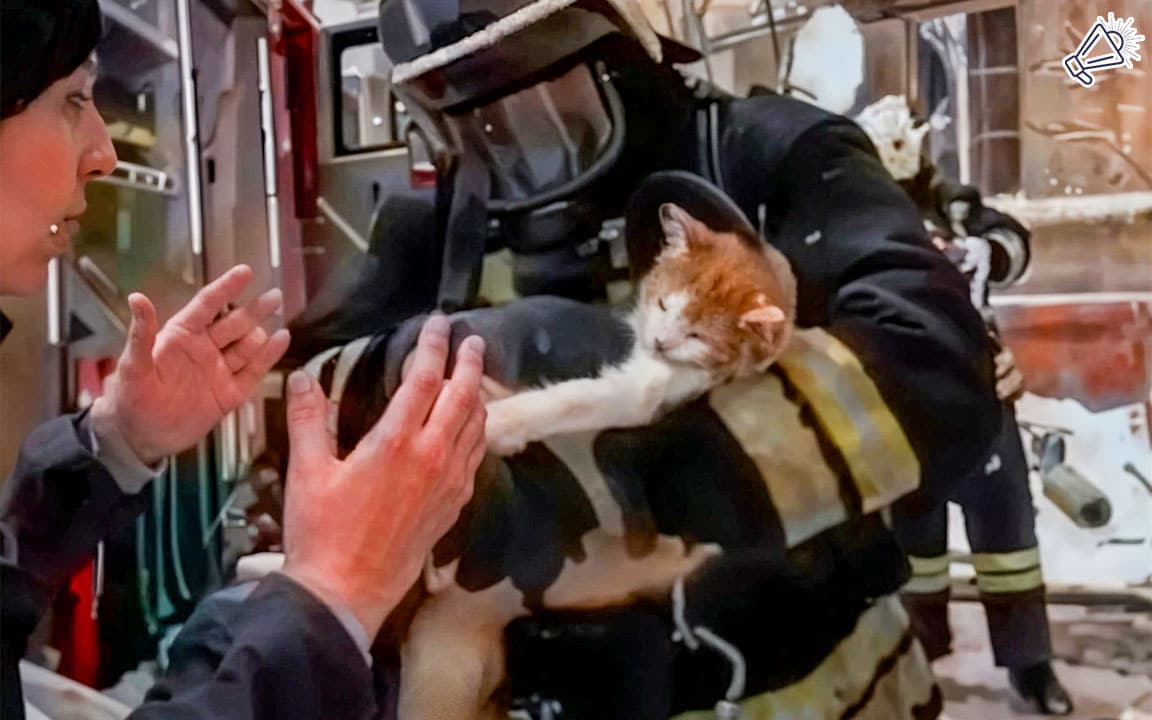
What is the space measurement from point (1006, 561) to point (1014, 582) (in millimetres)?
16

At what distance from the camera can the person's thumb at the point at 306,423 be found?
831mm

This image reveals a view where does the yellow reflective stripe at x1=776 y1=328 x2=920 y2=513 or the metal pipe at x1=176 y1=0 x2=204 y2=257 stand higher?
the metal pipe at x1=176 y1=0 x2=204 y2=257

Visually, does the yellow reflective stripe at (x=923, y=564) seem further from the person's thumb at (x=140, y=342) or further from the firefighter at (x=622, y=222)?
the person's thumb at (x=140, y=342)

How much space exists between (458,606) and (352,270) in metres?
0.26

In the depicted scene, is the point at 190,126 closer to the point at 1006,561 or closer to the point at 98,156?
the point at 98,156

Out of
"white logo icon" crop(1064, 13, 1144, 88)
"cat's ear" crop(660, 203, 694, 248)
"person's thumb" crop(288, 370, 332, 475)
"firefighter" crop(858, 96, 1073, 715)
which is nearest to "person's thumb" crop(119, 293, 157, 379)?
"person's thumb" crop(288, 370, 332, 475)

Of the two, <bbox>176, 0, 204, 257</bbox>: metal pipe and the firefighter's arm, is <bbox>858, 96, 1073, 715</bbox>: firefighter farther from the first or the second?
<bbox>176, 0, 204, 257</bbox>: metal pipe

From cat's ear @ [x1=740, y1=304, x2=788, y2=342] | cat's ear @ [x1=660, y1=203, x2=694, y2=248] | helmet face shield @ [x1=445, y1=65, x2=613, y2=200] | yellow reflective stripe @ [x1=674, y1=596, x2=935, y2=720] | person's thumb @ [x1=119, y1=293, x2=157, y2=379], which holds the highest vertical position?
helmet face shield @ [x1=445, y1=65, x2=613, y2=200]

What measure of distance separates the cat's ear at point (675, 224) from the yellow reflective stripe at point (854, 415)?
106 mm

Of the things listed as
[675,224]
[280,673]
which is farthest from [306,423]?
[675,224]

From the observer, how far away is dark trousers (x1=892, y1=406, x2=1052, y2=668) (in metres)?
0.82

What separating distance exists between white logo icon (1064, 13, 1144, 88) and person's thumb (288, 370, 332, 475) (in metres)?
0.60

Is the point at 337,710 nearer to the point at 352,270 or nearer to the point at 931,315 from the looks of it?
the point at 352,270

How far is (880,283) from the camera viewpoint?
0.82m
